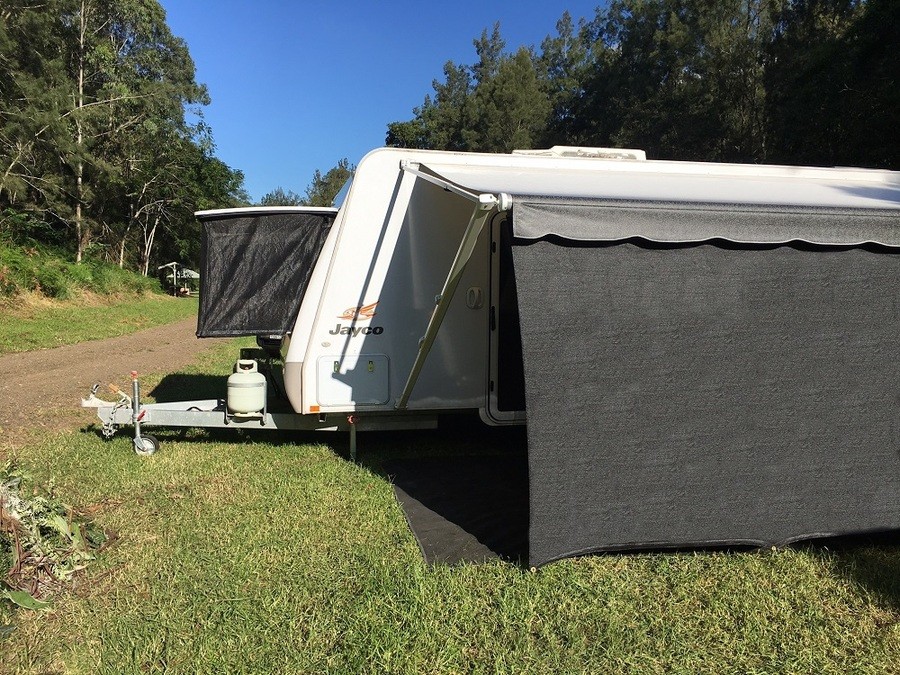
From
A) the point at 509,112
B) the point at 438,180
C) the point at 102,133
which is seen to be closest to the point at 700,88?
the point at 509,112

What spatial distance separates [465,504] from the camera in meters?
4.49

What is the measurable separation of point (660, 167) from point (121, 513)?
4.87 meters

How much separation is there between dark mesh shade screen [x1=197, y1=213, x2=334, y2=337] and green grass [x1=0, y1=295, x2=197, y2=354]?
791 cm

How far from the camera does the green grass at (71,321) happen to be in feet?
41.0

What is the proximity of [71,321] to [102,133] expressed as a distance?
51.6 feet

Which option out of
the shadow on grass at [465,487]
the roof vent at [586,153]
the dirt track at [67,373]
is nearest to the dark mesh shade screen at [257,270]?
the shadow on grass at [465,487]

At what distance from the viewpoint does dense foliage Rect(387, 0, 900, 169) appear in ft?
58.1

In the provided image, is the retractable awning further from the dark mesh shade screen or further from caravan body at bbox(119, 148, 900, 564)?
the dark mesh shade screen

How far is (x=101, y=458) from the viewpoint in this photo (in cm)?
529

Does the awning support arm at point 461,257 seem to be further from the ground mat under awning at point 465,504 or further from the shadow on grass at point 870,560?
the shadow on grass at point 870,560

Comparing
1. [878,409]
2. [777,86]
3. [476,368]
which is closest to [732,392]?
[878,409]

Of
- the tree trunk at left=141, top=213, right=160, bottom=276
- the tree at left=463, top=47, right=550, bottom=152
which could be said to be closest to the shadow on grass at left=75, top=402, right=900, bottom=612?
the tree trunk at left=141, top=213, right=160, bottom=276

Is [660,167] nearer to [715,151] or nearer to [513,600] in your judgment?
[513,600]

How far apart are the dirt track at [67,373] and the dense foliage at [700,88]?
18.3m
